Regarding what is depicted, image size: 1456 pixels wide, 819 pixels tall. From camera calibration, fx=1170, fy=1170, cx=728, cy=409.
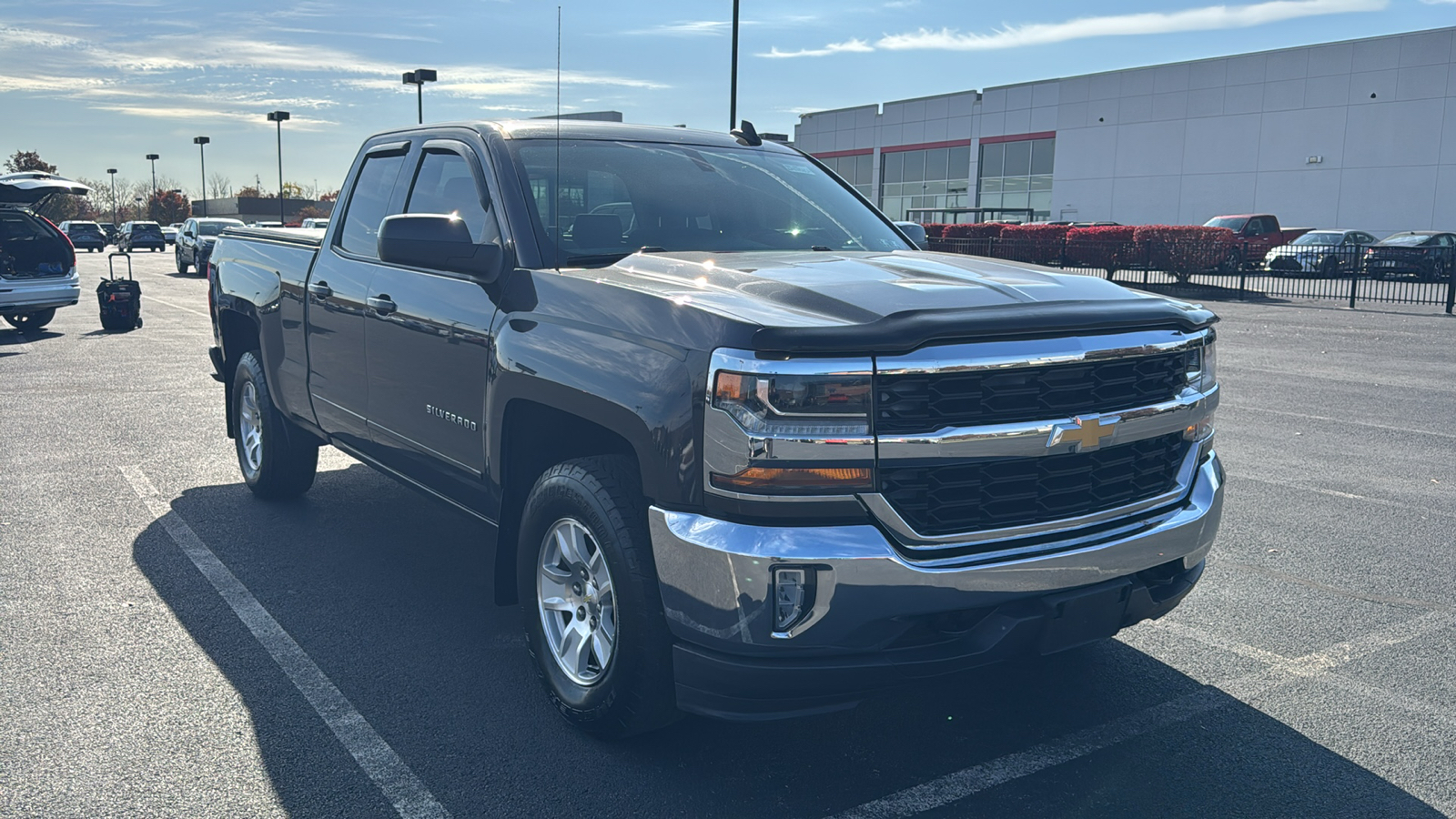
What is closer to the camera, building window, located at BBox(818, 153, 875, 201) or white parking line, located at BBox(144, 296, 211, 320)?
white parking line, located at BBox(144, 296, 211, 320)

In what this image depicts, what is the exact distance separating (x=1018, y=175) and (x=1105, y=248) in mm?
29455

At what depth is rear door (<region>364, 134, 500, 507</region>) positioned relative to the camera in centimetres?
426

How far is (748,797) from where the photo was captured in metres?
3.37

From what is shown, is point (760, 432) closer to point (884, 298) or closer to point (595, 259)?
point (884, 298)

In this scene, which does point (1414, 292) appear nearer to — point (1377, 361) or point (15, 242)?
point (1377, 361)

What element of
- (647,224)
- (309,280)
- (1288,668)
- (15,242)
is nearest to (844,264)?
(647,224)

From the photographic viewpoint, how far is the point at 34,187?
14766 millimetres

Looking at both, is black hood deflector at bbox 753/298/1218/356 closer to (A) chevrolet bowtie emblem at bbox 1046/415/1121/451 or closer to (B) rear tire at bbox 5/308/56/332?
(A) chevrolet bowtie emblem at bbox 1046/415/1121/451

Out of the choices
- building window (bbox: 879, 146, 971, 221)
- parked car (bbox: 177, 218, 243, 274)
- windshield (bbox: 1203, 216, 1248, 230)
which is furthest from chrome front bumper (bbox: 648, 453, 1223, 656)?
building window (bbox: 879, 146, 971, 221)

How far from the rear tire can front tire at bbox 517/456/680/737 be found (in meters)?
16.3

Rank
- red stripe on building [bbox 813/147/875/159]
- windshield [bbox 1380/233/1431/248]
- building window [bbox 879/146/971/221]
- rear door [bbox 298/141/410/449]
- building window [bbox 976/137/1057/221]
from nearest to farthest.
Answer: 1. rear door [bbox 298/141/410/449]
2. windshield [bbox 1380/233/1431/248]
3. building window [bbox 976/137/1057/221]
4. building window [bbox 879/146/971/221]
5. red stripe on building [bbox 813/147/875/159]

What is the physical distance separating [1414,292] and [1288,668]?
23372 mm

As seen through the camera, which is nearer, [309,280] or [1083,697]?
[1083,697]

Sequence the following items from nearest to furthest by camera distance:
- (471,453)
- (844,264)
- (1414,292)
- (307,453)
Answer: (844,264)
(471,453)
(307,453)
(1414,292)
